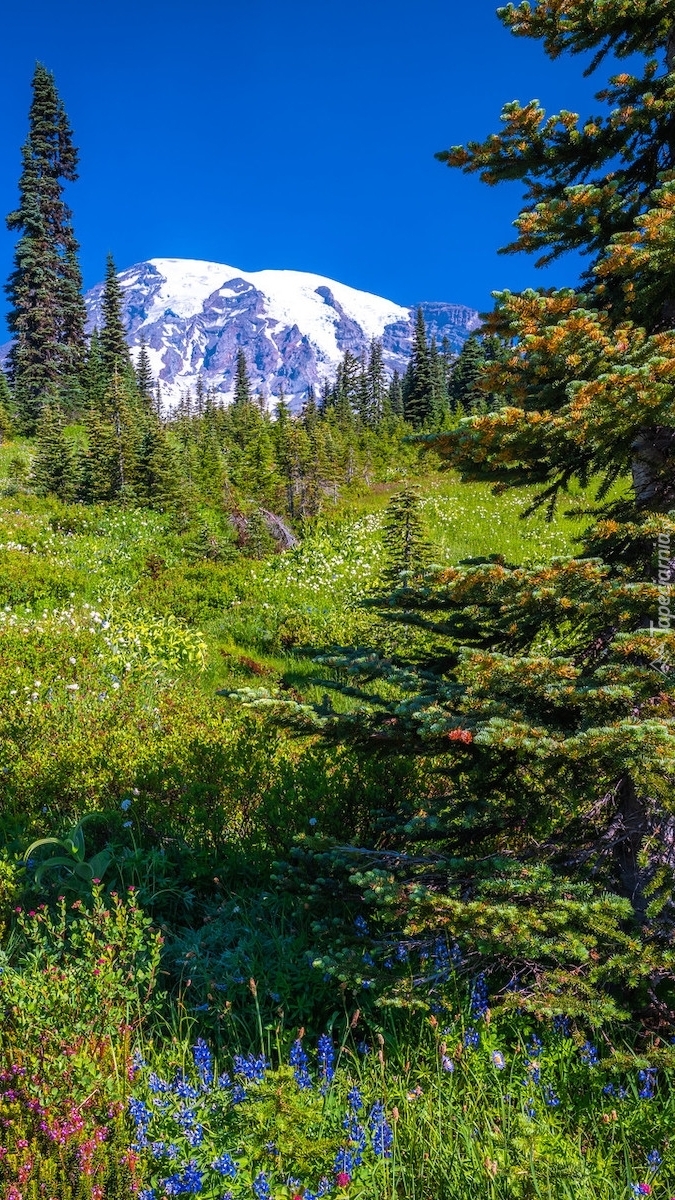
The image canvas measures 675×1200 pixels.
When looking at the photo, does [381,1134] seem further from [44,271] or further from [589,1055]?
[44,271]

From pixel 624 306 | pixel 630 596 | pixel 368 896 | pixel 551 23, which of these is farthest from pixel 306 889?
pixel 551 23

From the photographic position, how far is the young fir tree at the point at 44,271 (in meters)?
40.4

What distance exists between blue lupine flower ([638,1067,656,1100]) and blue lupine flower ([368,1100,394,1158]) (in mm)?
943

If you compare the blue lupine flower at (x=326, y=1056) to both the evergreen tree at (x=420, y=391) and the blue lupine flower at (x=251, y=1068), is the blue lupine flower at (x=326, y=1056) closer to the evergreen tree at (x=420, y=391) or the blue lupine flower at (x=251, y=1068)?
the blue lupine flower at (x=251, y=1068)

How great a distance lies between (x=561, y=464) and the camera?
9.98 ft

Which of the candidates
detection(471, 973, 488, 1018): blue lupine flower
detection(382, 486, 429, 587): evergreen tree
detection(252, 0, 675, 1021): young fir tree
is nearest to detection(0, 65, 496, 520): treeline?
detection(382, 486, 429, 587): evergreen tree

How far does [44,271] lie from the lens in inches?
1602

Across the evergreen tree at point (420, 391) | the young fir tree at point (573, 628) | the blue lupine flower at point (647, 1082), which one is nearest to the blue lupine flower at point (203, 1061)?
the young fir tree at point (573, 628)

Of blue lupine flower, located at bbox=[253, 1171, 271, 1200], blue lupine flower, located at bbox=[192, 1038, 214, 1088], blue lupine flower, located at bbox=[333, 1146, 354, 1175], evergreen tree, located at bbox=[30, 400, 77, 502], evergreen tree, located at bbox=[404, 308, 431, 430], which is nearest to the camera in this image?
blue lupine flower, located at bbox=[253, 1171, 271, 1200]

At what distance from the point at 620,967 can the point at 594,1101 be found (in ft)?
1.68

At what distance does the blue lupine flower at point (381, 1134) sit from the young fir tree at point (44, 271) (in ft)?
134

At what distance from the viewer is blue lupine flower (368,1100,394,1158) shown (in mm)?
2201

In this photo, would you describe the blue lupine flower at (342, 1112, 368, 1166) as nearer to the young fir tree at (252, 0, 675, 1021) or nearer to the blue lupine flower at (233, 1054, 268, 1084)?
the blue lupine flower at (233, 1054, 268, 1084)

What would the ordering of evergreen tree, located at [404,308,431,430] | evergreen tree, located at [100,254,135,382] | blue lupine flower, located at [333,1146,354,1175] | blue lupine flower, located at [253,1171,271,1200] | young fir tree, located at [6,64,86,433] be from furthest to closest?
evergreen tree, located at [404,308,431,430], evergreen tree, located at [100,254,135,382], young fir tree, located at [6,64,86,433], blue lupine flower, located at [333,1146,354,1175], blue lupine flower, located at [253,1171,271,1200]
